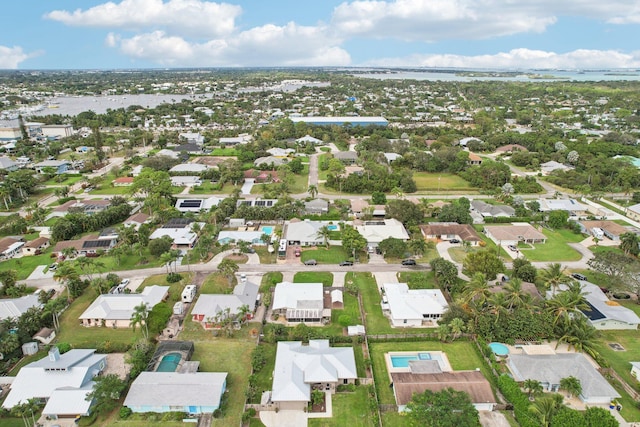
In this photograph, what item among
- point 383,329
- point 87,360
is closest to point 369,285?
point 383,329

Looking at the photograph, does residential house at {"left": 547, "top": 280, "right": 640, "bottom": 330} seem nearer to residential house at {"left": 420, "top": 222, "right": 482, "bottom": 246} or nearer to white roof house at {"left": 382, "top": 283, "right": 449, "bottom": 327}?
white roof house at {"left": 382, "top": 283, "right": 449, "bottom": 327}

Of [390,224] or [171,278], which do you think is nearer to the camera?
[171,278]

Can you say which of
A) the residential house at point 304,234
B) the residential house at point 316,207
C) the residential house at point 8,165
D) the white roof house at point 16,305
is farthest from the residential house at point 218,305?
the residential house at point 8,165

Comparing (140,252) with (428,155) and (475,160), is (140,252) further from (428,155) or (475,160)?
(475,160)

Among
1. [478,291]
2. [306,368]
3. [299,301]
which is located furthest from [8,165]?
[478,291]

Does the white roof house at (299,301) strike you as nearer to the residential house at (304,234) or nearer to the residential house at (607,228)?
the residential house at (304,234)

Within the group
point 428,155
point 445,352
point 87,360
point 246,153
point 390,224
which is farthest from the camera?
point 246,153
